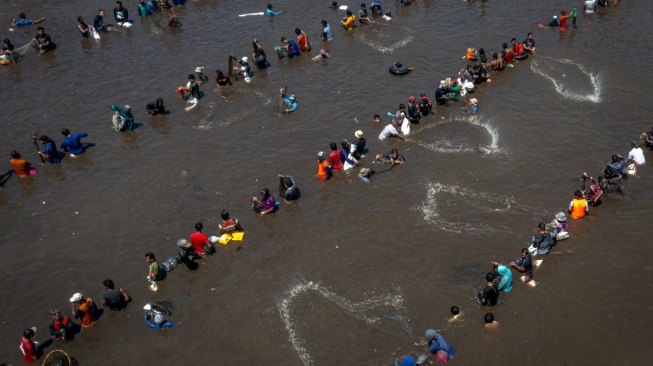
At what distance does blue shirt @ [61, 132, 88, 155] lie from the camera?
29.0m

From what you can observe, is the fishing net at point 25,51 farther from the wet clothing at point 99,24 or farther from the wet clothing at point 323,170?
the wet clothing at point 323,170

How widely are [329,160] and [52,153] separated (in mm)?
14284

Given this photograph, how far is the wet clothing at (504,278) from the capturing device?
815 inches

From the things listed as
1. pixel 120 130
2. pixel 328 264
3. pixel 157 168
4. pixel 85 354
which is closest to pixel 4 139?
pixel 120 130

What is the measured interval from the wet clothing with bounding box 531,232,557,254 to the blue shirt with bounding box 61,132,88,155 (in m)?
22.8

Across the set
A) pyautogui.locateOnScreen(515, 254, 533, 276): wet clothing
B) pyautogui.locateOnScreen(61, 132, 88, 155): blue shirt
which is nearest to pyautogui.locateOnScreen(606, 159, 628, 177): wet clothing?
pyautogui.locateOnScreen(515, 254, 533, 276): wet clothing

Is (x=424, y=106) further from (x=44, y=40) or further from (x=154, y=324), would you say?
(x=44, y=40)

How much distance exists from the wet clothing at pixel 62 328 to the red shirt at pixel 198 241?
537 centimetres

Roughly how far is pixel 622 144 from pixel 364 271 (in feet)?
53.3

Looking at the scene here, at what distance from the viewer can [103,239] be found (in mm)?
24281

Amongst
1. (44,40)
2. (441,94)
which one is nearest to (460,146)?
(441,94)

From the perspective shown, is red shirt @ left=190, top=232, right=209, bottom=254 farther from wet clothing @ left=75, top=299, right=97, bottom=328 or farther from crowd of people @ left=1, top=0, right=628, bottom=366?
wet clothing @ left=75, top=299, right=97, bottom=328

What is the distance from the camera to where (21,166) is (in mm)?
27516

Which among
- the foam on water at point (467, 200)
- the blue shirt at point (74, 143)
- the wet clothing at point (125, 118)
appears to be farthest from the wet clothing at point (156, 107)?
the foam on water at point (467, 200)
